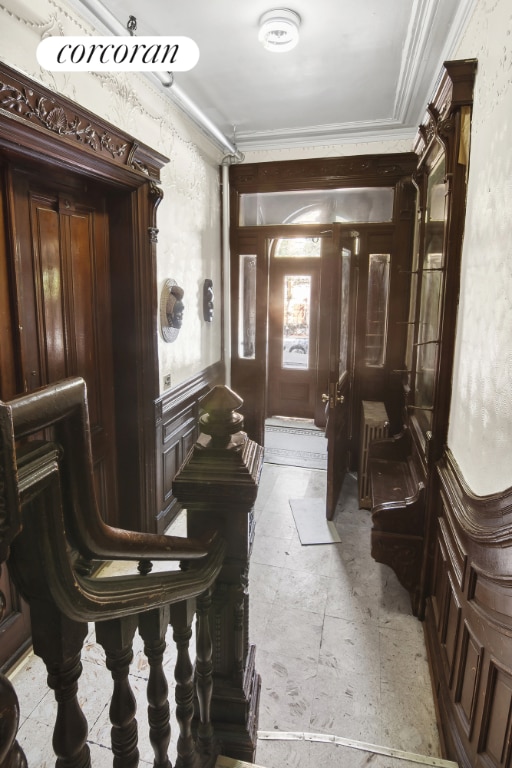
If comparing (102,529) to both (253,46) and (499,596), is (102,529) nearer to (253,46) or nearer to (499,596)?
(499,596)

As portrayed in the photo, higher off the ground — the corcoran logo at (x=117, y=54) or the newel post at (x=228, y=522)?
the corcoran logo at (x=117, y=54)

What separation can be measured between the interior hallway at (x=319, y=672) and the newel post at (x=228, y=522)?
64cm

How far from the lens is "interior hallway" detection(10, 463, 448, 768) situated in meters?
1.79

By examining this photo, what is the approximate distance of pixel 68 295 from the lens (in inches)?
95.5

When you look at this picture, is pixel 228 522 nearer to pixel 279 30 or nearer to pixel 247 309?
pixel 279 30

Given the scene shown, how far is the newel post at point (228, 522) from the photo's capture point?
3.63 ft

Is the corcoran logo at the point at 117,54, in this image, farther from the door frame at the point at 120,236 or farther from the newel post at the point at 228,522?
the newel post at the point at 228,522

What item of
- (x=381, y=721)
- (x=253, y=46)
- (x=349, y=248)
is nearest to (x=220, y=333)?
(x=349, y=248)

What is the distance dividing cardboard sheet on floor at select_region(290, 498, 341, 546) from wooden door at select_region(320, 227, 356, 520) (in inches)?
4.3

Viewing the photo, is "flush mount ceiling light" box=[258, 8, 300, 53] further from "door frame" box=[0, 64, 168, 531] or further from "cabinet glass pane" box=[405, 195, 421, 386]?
"cabinet glass pane" box=[405, 195, 421, 386]

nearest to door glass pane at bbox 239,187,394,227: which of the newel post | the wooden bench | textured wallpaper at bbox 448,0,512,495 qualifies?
textured wallpaper at bbox 448,0,512,495

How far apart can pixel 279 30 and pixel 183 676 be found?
2.80m

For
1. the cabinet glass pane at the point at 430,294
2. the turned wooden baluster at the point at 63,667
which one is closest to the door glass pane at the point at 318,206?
the cabinet glass pane at the point at 430,294

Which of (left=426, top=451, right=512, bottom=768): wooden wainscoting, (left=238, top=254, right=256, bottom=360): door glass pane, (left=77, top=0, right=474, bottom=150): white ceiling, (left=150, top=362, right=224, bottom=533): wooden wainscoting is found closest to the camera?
(left=426, top=451, right=512, bottom=768): wooden wainscoting
